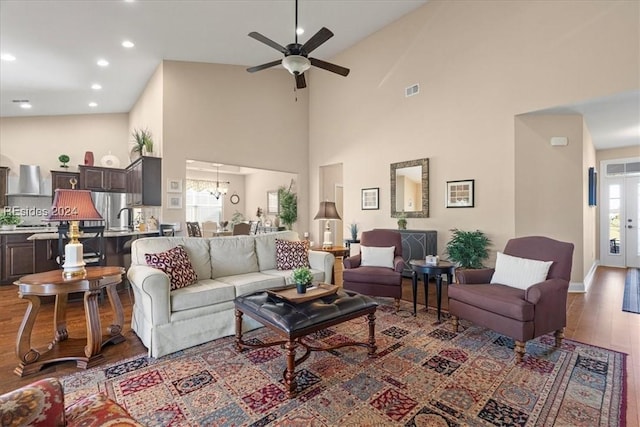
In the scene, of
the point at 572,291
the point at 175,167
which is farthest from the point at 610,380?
the point at 175,167

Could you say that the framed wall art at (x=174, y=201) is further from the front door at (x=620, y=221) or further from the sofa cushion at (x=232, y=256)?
the front door at (x=620, y=221)

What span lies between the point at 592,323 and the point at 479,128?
3.12 meters

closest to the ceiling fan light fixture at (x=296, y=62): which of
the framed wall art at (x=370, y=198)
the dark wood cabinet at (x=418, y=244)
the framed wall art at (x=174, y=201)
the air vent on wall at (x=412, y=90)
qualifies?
the air vent on wall at (x=412, y=90)

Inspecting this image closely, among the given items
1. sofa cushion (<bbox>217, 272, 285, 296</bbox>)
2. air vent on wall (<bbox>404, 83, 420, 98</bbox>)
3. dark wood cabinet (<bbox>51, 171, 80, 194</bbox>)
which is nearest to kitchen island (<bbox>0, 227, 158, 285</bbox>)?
dark wood cabinet (<bbox>51, 171, 80, 194</bbox>)

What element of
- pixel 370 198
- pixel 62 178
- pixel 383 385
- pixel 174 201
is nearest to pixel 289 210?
pixel 370 198

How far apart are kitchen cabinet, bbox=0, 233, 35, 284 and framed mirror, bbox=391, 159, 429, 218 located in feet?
21.5

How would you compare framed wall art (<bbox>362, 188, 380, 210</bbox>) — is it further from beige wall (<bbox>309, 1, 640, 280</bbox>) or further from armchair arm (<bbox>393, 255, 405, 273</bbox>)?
armchair arm (<bbox>393, 255, 405, 273</bbox>)

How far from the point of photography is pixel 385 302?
13.5 ft

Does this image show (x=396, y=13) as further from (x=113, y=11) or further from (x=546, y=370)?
(x=546, y=370)

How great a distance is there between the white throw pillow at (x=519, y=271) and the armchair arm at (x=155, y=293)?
127 inches

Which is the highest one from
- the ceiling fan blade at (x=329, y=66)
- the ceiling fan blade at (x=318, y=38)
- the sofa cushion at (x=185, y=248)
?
the ceiling fan blade at (x=318, y=38)

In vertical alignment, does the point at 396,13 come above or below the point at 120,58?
above

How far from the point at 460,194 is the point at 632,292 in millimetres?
2855

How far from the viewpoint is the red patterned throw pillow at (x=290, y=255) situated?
3877 mm
